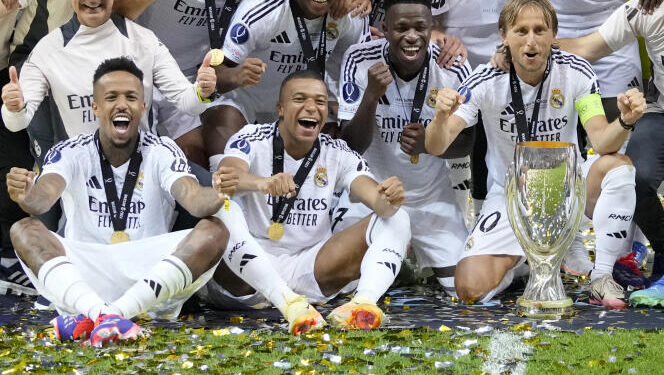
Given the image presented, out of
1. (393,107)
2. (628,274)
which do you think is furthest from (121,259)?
(628,274)

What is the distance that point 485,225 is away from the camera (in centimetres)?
762

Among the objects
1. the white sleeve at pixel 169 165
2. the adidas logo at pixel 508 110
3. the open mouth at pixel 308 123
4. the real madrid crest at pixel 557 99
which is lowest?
the white sleeve at pixel 169 165

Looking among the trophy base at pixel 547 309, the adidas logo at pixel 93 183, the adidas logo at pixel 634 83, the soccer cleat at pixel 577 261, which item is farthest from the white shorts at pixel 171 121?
the adidas logo at pixel 634 83

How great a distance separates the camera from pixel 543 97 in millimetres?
7473

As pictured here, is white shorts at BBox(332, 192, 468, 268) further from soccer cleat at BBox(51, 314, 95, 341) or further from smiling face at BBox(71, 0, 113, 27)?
soccer cleat at BBox(51, 314, 95, 341)

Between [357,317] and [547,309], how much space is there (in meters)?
1.11

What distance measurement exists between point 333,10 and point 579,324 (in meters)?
2.64

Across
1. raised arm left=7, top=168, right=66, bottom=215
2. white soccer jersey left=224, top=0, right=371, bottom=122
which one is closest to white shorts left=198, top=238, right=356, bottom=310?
raised arm left=7, top=168, right=66, bottom=215

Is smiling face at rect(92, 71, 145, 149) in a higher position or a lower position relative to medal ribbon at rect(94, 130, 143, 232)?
higher

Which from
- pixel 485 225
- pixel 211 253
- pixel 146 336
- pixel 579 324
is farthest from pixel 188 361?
pixel 485 225

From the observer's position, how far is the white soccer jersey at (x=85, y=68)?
7219mm

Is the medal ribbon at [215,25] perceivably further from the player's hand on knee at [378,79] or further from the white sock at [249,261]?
the white sock at [249,261]

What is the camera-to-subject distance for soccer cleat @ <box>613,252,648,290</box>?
7.45m

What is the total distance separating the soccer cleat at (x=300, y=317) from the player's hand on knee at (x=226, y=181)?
69 centimetres
